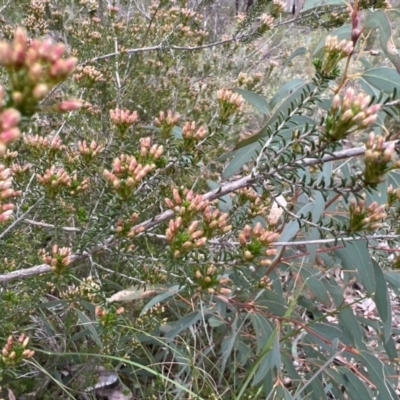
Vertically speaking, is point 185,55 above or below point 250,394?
above

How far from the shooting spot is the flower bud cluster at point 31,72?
0.40m

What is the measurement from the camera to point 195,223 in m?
0.94

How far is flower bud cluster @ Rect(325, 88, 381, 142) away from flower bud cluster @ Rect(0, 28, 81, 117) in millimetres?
567

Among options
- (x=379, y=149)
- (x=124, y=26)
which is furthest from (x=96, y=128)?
(x=379, y=149)

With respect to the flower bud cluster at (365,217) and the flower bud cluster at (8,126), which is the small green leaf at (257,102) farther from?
the flower bud cluster at (8,126)

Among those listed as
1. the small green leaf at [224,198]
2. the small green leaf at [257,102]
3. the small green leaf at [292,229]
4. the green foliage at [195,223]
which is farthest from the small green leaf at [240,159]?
the small green leaf at [224,198]

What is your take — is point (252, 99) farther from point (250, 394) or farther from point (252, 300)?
point (250, 394)

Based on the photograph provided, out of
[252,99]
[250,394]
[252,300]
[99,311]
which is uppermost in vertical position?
[252,99]

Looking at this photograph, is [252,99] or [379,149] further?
[252,99]

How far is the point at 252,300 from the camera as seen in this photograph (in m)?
1.71

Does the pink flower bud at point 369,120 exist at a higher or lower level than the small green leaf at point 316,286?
higher

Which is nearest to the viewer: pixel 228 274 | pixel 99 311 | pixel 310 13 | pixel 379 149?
pixel 379 149

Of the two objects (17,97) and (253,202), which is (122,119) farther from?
(17,97)

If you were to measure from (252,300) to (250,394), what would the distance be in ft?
1.06
